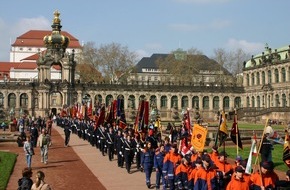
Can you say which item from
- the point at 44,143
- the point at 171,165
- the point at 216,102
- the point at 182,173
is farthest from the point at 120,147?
the point at 216,102

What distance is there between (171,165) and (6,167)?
9.74 meters

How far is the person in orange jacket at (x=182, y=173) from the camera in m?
15.0

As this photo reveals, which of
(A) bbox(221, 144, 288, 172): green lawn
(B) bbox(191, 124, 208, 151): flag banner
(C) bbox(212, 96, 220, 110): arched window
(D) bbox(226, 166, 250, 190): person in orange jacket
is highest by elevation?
(C) bbox(212, 96, 220, 110): arched window

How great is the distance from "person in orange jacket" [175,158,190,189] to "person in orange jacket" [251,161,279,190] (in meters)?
3.70

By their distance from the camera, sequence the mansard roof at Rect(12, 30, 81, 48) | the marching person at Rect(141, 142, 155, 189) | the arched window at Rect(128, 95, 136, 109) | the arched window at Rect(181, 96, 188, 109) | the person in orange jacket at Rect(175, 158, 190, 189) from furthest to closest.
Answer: the mansard roof at Rect(12, 30, 81, 48)
the arched window at Rect(181, 96, 188, 109)
the arched window at Rect(128, 95, 136, 109)
the marching person at Rect(141, 142, 155, 189)
the person in orange jacket at Rect(175, 158, 190, 189)

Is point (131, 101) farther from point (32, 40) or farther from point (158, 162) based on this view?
point (32, 40)

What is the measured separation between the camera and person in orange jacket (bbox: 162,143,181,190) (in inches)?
631

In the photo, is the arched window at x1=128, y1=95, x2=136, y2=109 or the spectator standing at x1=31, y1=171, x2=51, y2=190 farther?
the arched window at x1=128, y1=95, x2=136, y2=109

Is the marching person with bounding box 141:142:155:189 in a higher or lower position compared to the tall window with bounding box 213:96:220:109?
lower

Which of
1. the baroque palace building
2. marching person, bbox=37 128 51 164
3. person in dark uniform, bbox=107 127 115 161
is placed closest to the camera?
marching person, bbox=37 128 51 164

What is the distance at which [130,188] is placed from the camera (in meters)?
17.7

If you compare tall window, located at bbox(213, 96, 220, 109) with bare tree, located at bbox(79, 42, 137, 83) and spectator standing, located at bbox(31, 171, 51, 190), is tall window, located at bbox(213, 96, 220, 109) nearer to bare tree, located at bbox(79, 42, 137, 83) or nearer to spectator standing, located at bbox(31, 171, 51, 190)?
bare tree, located at bbox(79, 42, 137, 83)

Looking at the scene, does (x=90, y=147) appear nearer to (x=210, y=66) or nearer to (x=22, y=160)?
(x=22, y=160)

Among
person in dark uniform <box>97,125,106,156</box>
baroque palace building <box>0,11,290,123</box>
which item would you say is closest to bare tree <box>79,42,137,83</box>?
baroque palace building <box>0,11,290,123</box>
